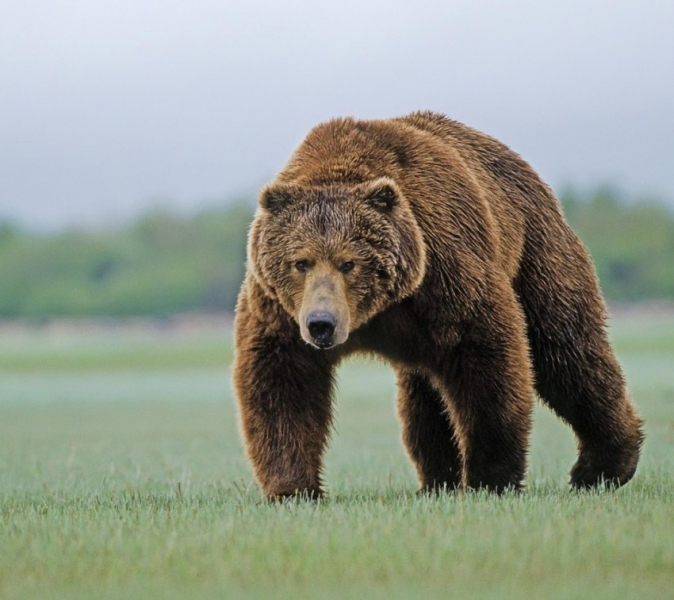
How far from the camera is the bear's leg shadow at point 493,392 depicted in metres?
6.60

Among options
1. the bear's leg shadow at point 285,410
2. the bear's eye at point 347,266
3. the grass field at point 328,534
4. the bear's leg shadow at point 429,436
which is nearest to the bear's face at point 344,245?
the bear's eye at point 347,266

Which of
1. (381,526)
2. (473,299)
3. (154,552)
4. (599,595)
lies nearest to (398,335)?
(473,299)

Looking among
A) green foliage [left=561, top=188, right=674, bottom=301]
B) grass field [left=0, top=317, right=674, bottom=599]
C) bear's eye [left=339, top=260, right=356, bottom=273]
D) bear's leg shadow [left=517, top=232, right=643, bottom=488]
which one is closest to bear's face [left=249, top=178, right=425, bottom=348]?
bear's eye [left=339, top=260, right=356, bottom=273]

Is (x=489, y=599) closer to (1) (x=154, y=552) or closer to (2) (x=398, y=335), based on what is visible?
(1) (x=154, y=552)

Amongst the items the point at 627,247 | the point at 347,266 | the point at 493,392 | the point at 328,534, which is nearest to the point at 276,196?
the point at 347,266

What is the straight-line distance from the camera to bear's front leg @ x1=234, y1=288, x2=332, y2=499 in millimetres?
6547

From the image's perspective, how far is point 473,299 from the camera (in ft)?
21.4

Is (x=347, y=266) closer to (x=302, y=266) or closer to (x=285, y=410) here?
(x=302, y=266)

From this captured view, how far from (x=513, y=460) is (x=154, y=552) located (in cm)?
258

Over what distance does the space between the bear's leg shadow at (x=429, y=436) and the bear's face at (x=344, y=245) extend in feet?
5.17

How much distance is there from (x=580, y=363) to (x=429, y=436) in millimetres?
1008

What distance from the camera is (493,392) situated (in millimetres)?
6641

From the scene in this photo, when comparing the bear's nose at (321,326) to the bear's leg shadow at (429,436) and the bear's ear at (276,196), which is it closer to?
the bear's ear at (276,196)

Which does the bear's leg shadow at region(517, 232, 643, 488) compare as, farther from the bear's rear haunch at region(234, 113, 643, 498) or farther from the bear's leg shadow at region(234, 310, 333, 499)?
the bear's leg shadow at region(234, 310, 333, 499)
